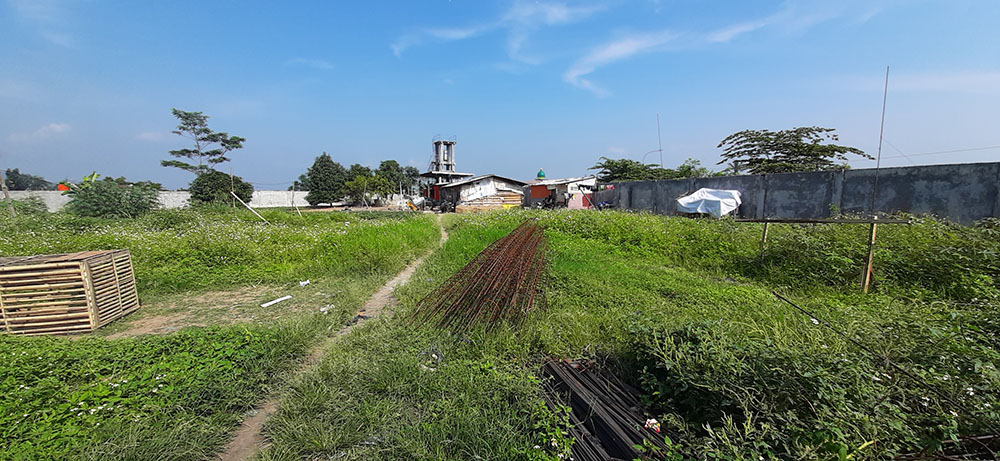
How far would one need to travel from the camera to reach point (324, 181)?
39344 millimetres

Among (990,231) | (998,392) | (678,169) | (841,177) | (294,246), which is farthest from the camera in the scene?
(678,169)

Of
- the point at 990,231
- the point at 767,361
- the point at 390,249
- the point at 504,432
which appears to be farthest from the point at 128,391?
the point at 990,231

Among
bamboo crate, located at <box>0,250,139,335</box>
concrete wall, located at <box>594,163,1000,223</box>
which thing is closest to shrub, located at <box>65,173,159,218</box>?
bamboo crate, located at <box>0,250,139,335</box>

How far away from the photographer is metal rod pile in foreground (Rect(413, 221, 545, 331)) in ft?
13.1

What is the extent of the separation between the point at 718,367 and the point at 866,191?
12.6m

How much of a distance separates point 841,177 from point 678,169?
749 inches

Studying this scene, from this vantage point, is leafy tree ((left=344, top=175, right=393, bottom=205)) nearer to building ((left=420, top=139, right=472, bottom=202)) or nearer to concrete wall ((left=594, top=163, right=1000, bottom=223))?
building ((left=420, top=139, right=472, bottom=202))

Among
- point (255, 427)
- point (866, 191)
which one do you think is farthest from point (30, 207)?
point (866, 191)

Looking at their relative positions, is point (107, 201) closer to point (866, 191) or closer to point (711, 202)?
point (711, 202)

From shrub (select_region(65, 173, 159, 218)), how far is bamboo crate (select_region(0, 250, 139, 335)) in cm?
1144

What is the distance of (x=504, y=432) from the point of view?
7.59 feet

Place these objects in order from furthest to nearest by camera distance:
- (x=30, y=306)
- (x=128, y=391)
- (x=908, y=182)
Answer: (x=908, y=182), (x=30, y=306), (x=128, y=391)

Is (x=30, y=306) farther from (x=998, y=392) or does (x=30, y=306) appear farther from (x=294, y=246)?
(x=998, y=392)

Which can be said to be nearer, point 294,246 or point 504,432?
point 504,432
